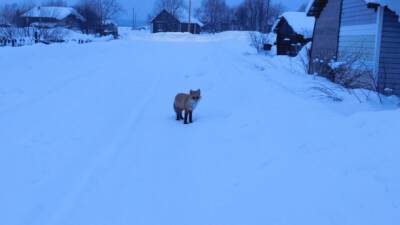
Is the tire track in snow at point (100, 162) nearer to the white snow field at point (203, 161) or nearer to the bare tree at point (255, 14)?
the white snow field at point (203, 161)

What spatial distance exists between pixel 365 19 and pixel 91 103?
1054 cm

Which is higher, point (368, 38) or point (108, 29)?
point (368, 38)

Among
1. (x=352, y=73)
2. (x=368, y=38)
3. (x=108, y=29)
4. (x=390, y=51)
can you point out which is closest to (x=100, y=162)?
(x=352, y=73)

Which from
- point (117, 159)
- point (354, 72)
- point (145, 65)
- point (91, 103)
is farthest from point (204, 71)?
point (117, 159)

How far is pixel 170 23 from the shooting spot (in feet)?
318

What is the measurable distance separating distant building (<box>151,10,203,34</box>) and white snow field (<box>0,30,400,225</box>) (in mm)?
85925

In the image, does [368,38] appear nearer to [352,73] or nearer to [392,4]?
[352,73]

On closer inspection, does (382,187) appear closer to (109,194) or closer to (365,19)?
(109,194)

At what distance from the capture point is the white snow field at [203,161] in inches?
189

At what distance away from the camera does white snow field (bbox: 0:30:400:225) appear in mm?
4795

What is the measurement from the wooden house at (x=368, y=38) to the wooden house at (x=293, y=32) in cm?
1621

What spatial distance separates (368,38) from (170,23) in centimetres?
8248

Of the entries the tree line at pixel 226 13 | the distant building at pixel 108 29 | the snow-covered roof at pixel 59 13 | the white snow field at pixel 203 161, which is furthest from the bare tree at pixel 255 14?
the white snow field at pixel 203 161

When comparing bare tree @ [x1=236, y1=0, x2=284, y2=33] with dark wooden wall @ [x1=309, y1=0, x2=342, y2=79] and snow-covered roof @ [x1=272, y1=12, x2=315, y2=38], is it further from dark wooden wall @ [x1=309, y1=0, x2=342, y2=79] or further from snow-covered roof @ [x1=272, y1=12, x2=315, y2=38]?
dark wooden wall @ [x1=309, y1=0, x2=342, y2=79]
